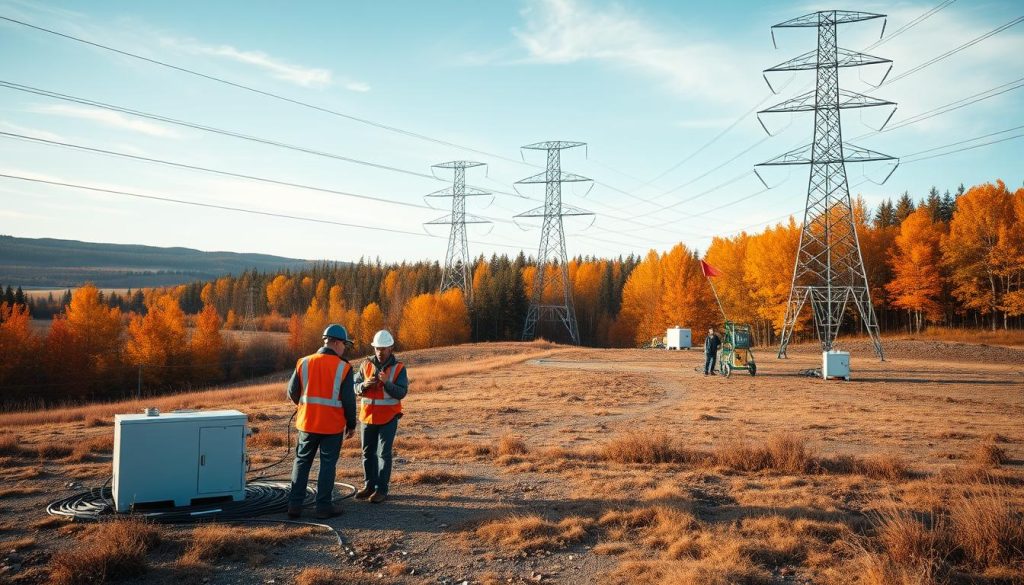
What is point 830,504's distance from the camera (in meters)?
8.33

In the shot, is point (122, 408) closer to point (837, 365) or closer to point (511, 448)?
point (511, 448)

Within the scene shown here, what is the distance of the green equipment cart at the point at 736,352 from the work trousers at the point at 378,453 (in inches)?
939

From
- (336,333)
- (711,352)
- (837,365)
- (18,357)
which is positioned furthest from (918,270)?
(18,357)

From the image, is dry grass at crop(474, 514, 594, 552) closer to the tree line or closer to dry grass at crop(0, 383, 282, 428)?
dry grass at crop(0, 383, 282, 428)

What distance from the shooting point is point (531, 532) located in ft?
23.8

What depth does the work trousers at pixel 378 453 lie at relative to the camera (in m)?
8.77

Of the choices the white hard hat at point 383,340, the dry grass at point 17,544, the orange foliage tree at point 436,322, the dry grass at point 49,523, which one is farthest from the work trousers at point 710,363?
the orange foliage tree at point 436,322

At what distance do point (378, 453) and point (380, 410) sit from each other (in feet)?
2.13

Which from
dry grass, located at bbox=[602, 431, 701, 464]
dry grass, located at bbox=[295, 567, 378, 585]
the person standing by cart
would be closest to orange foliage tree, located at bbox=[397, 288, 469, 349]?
the person standing by cart

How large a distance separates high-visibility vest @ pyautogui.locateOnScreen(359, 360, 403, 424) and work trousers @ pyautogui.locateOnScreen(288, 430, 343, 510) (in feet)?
2.69

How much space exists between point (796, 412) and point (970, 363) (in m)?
25.1

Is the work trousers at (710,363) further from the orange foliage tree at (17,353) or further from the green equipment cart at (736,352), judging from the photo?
the orange foliage tree at (17,353)

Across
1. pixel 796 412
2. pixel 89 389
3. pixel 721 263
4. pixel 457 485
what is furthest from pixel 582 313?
pixel 457 485

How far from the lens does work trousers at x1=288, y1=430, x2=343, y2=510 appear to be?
7.88 meters
